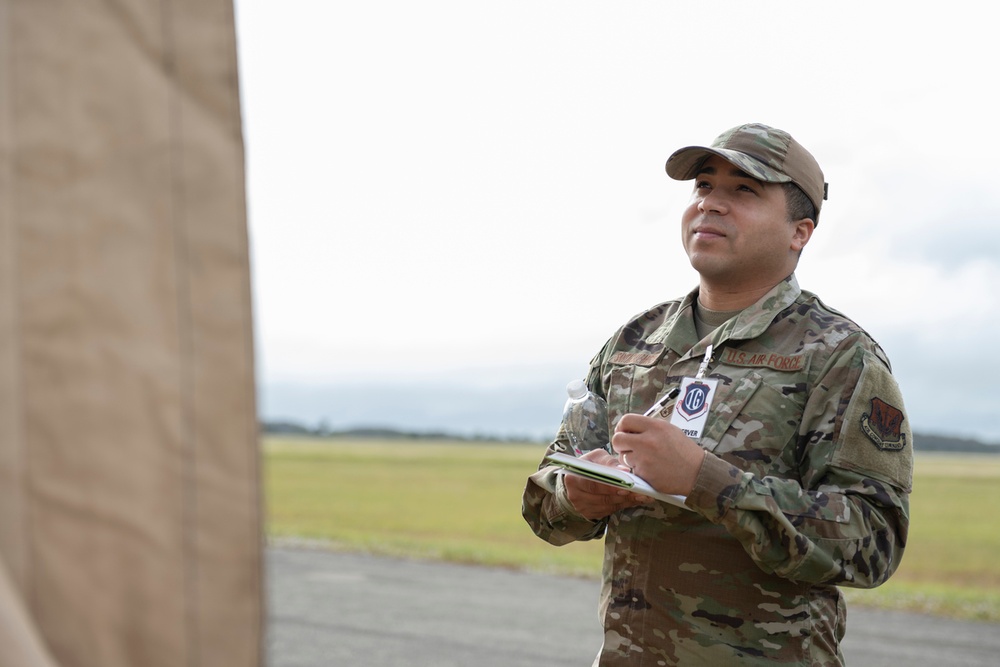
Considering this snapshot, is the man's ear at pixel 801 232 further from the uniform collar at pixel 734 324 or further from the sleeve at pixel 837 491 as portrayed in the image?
the sleeve at pixel 837 491

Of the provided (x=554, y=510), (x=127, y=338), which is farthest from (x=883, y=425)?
(x=127, y=338)

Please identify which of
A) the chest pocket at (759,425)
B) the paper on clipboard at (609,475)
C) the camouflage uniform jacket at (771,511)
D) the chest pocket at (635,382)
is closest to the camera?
the paper on clipboard at (609,475)

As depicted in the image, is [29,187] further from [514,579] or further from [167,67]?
[514,579]

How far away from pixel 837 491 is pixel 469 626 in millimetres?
6792

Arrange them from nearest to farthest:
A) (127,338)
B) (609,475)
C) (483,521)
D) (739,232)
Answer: (127,338) → (609,475) → (739,232) → (483,521)

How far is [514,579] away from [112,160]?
36.2ft

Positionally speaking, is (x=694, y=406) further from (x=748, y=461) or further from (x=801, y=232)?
(x=801, y=232)

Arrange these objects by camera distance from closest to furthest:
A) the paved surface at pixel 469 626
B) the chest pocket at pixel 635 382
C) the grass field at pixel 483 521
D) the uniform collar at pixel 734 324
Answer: the uniform collar at pixel 734 324 → the chest pocket at pixel 635 382 → the paved surface at pixel 469 626 → the grass field at pixel 483 521

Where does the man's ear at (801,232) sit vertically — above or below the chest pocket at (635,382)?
above

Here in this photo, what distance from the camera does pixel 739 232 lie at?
2268mm

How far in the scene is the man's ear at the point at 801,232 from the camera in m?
2.37

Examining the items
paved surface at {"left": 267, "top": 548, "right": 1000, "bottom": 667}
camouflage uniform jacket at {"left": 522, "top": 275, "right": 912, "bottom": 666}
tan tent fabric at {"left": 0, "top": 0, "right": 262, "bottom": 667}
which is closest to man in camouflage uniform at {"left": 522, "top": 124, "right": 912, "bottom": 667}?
camouflage uniform jacket at {"left": 522, "top": 275, "right": 912, "bottom": 666}

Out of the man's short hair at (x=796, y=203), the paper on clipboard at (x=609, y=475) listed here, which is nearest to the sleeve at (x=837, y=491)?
the paper on clipboard at (x=609, y=475)

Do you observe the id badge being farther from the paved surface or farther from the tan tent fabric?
the paved surface
